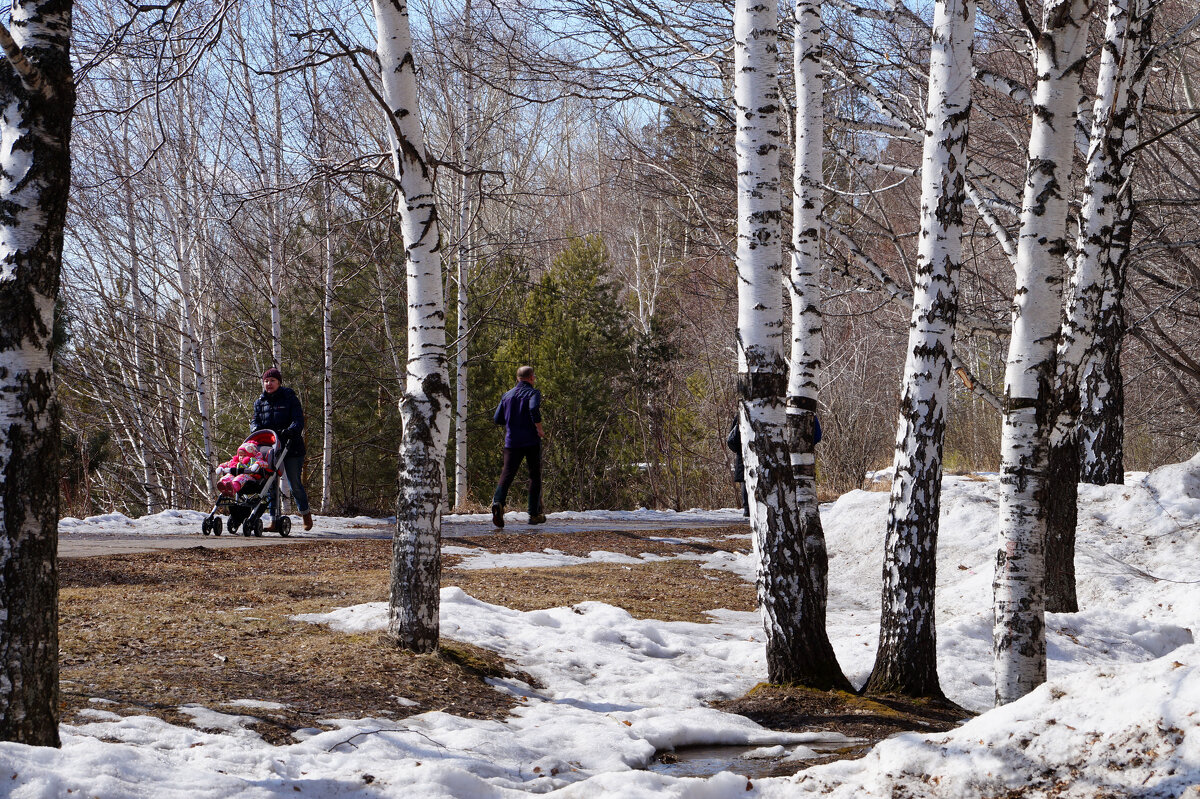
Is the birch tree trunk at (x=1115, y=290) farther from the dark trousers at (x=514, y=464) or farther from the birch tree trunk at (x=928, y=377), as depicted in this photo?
the dark trousers at (x=514, y=464)

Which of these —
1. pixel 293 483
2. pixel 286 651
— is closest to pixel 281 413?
pixel 293 483

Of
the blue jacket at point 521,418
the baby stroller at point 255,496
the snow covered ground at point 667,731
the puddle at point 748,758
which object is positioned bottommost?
the puddle at point 748,758

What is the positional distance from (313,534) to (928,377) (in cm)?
883

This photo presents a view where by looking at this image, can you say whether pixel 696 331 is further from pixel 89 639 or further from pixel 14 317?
pixel 14 317

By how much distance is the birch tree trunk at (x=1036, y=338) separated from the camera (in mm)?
4590

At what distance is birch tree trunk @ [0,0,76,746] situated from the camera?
305cm

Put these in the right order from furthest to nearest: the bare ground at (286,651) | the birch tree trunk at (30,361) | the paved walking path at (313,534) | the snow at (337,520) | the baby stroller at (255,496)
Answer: the snow at (337,520), the baby stroller at (255,496), the paved walking path at (313,534), the bare ground at (286,651), the birch tree trunk at (30,361)

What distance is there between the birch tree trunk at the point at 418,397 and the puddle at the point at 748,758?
164 cm

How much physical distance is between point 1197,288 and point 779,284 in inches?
275

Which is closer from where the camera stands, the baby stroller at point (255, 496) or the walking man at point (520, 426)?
the baby stroller at point (255, 496)

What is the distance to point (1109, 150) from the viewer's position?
642 centimetres

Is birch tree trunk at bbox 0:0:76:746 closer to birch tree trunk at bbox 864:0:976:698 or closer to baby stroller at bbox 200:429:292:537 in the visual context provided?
birch tree trunk at bbox 864:0:976:698

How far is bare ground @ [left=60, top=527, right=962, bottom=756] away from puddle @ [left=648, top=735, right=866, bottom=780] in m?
0.28

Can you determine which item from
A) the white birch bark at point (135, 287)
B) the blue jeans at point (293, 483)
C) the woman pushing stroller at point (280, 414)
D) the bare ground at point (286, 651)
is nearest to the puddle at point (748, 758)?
the bare ground at point (286, 651)
